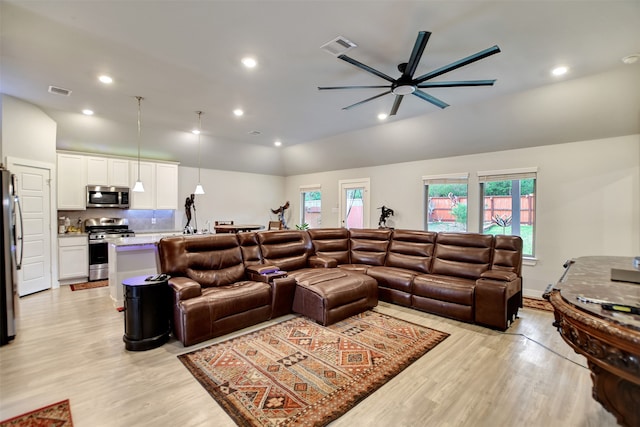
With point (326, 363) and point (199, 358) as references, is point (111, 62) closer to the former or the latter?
point (199, 358)

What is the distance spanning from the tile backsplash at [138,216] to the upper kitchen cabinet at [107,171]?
659 mm

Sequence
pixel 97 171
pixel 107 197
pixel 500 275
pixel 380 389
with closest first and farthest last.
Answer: pixel 380 389
pixel 500 275
pixel 97 171
pixel 107 197

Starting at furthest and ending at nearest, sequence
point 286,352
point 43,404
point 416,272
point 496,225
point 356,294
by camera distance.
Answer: point 496,225, point 416,272, point 356,294, point 286,352, point 43,404

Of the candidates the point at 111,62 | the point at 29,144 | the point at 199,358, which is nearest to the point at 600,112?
the point at 199,358

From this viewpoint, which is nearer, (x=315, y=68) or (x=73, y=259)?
(x=315, y=68)

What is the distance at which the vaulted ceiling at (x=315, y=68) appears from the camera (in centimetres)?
238

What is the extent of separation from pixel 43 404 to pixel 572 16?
17.2 ft

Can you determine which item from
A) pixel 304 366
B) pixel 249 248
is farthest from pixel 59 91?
pixel 304 366

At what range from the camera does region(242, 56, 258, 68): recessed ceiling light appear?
3.13m

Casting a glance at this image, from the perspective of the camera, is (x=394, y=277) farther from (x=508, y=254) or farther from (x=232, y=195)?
(x=232, y=195)

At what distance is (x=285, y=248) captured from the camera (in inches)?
179

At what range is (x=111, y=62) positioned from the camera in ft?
10.4

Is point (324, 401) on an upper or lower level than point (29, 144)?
lower

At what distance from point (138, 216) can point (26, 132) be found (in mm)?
2472
